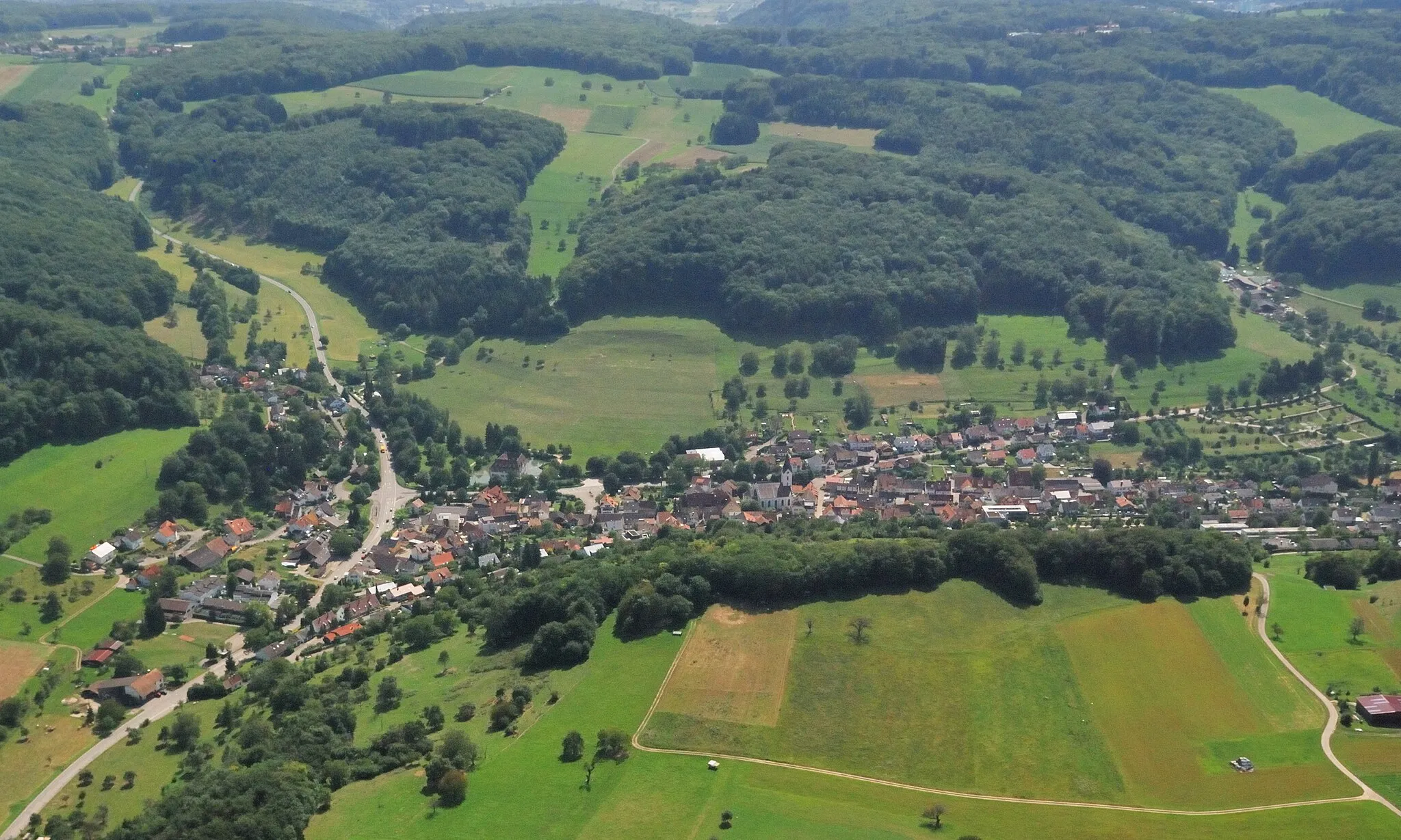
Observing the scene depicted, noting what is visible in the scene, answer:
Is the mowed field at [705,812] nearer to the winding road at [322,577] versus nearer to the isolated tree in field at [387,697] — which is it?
the isolated tree in field at [387,697]

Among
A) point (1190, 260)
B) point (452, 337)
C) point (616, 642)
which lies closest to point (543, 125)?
point (452, 337)

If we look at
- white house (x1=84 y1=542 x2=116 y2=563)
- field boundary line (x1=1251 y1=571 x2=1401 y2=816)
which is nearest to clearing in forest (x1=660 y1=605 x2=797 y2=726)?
field boundary line (x1=1251 y1=571 x2=1401 y2=816)

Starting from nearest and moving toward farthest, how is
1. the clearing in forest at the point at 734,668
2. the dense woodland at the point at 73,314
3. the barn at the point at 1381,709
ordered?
1. the barn at the point at 1381,709
2. the clearing in forest at the point at 734,668
3. the dense woodland at the point at 73,314

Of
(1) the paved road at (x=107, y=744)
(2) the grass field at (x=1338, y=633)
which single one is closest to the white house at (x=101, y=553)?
(1) the paved road at (x=107, y=744)

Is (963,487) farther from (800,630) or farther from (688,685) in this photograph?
(688,685)

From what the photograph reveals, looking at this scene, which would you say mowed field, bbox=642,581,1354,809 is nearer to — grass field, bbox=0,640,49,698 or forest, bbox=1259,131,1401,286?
grass field, bbox=0,640,49,698

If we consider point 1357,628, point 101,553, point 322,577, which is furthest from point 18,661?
point 1357,628
